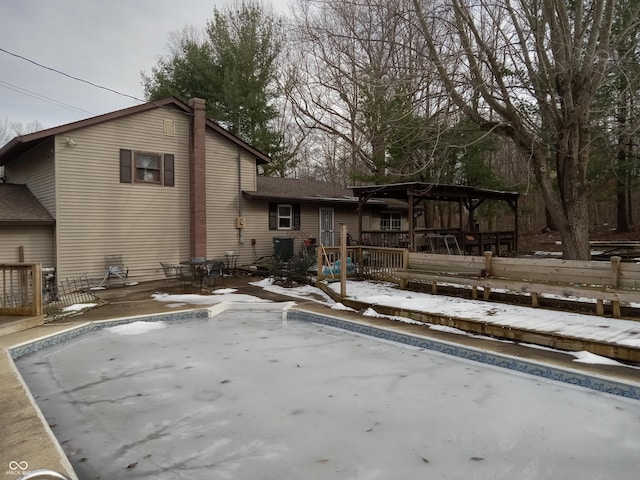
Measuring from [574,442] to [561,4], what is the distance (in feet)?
28.5

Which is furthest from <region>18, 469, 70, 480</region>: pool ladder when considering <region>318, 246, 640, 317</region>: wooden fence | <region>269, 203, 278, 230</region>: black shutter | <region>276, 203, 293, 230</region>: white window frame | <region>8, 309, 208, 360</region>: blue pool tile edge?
<region>276, 203, 293, 230</region>: white window frame

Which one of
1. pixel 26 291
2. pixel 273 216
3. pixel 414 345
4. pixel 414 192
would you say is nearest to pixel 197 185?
pixel 273 216

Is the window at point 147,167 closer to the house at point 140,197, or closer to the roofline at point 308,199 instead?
the house at point 140,197

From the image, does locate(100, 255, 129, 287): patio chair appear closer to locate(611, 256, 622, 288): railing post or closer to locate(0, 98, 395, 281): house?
locate(0, 98, 395, 281): house

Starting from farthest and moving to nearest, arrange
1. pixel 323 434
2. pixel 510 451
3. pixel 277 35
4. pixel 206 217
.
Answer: pixel 277 35 → pixel 206 217 → pixel 323 434 → pixel 510 451

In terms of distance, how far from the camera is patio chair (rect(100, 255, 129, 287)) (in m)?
11.4

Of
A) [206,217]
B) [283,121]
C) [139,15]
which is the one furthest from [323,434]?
[283,121]

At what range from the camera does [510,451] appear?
332 centimetres

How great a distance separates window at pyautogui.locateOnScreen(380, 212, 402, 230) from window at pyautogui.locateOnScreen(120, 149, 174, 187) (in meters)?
8.77

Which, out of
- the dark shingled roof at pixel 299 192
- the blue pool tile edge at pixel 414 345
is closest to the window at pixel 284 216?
the dark shingled roof at pixel 299 192

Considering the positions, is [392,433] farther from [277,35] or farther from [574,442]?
[277,35]

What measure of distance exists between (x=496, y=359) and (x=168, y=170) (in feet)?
34.2

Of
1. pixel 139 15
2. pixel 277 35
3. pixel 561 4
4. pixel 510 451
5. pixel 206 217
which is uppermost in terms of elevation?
pixel 277 35

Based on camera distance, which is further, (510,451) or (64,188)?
(64,188)
